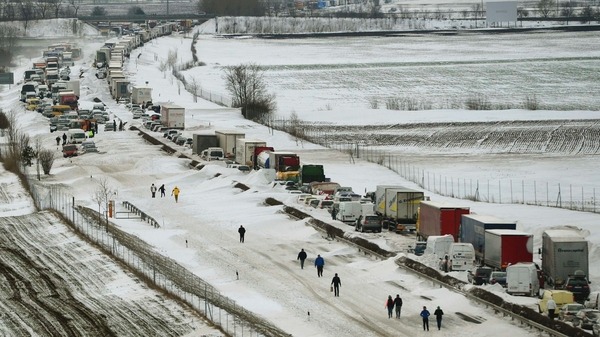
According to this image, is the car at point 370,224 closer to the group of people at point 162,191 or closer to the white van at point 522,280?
the white van at point 522,280

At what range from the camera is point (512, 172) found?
5703cm

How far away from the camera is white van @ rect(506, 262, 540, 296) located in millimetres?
31047

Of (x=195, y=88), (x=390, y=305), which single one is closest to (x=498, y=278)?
(x=390, y=305)

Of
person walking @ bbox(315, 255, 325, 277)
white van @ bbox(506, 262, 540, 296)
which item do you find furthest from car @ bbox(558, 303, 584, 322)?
person walking @ bbox(315, 255, 325, 277)

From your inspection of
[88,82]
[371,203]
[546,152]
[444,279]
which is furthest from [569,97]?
[444,279]

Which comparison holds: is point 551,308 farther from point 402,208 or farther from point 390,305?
point 402,208

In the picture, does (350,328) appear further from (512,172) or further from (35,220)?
(512,172)

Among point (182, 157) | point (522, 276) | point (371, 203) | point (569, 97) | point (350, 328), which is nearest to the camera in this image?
point (350, 328)

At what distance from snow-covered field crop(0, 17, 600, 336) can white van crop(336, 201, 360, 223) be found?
3.48ft

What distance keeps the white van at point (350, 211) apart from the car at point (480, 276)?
10135 millimetres

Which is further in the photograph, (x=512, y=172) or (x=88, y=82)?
(x=88, y=82)

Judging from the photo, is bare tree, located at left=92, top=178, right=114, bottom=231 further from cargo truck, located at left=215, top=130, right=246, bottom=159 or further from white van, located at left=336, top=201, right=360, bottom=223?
cargo truck, located at left=215, top=130, right=246, bottom=159

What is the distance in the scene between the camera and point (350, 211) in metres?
42.6

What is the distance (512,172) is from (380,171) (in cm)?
574
